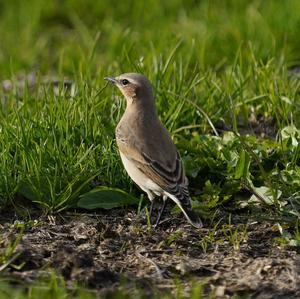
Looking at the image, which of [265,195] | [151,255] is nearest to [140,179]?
[151,255]

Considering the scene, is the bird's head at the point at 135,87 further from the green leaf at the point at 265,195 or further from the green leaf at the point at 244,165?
the green leaf at the point at 265,195

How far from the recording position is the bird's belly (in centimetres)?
720

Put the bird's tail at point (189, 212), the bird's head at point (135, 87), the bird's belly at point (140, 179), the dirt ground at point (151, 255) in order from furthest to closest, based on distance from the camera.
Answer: the bird's head at point (135, 87), the bird's belly at point (140, 179), the bird's tail at point (189, 212), the dirt ground at point (151, 255)

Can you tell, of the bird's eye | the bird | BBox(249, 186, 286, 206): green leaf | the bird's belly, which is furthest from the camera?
the bird's eye

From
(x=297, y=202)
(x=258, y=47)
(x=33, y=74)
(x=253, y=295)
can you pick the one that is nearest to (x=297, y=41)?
(x=258, y=47)

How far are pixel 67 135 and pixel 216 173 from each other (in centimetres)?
127

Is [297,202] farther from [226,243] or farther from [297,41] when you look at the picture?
[297,41]

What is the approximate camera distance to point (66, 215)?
7.31 metres

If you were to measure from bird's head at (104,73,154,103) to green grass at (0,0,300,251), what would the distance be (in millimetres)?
290

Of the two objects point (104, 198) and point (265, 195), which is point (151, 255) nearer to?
point (104, 198)

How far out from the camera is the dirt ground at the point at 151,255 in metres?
6.09

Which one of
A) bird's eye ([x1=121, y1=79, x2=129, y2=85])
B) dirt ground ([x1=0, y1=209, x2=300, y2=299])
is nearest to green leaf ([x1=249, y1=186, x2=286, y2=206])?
dirt ground ([x1=0, y1=209, x2=300, y2=299])

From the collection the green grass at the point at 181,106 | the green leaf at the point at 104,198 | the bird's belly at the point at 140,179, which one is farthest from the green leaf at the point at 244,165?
the green leaf at the point at 104,198

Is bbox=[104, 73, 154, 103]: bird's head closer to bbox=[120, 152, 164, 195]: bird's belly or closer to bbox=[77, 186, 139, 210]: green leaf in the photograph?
bbox=[120, 152, 164, 195]: bird's belly
